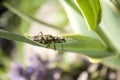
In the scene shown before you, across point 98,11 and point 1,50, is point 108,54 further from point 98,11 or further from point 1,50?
point 1,50

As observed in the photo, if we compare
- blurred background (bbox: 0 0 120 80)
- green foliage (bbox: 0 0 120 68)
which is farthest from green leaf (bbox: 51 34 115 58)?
blurred background (bbox: 0 0 120 80)

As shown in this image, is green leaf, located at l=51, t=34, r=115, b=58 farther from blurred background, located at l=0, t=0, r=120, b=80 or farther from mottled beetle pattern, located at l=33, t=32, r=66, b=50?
blurred background, located at l=0, t=0, r=120, b=80

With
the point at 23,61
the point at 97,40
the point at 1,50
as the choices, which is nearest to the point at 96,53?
the point at 97,40

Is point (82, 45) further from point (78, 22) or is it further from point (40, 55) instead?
point (40, 55)

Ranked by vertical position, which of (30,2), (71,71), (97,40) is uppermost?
(30,2)

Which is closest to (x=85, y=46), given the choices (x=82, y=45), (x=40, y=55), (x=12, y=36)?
(x=82, y=45)

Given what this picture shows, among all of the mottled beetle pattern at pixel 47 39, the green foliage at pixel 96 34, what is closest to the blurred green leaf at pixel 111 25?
the green foliage at pixel 96 34
